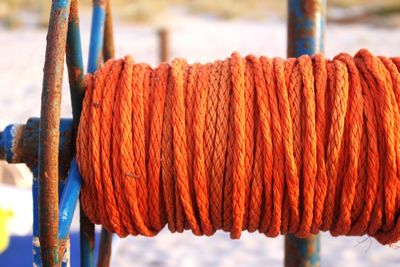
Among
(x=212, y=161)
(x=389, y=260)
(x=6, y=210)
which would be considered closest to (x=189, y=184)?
(x=212, y=161)

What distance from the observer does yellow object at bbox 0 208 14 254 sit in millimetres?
2311

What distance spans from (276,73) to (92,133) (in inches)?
15.7

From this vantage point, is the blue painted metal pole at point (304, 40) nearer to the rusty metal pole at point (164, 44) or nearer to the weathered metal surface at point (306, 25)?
the weathered metal surface at point (306, 25)

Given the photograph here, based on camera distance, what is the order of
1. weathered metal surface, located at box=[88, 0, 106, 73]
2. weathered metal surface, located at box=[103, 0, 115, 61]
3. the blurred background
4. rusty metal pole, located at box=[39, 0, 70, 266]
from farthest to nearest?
the blurred background, weathered metal surface, located at box=[103, 0, 115, 61], weathered metal surface, located at box=[88, 0, 106, 73], rusty metal pole, located at box=[39, 0, 70, 266]

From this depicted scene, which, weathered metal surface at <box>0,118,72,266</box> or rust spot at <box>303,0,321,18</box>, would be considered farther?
rust spot at <box>303,0,321,18</box>

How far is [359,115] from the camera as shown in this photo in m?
1.09

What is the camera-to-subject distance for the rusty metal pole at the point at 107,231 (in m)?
1.40

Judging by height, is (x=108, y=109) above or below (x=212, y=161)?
above

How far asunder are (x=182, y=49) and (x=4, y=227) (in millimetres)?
8089

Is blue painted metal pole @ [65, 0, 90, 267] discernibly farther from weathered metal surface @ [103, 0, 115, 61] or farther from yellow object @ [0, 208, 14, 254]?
yellow object @ [0, 208, 14, 254]

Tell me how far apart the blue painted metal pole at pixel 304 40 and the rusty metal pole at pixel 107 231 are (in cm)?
48

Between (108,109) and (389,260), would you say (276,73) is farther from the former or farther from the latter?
(389,260)

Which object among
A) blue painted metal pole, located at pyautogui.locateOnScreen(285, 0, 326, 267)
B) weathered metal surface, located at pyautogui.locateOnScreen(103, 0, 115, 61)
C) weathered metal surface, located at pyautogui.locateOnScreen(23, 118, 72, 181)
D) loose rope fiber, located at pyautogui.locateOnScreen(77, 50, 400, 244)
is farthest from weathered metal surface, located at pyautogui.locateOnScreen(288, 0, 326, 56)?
weathered metal surface, located at pyautogui.locateOnScreen(23, 118, 72, 181)

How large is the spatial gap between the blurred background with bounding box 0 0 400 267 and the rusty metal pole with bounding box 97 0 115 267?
0.66m
